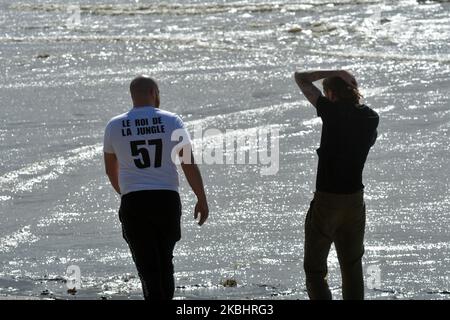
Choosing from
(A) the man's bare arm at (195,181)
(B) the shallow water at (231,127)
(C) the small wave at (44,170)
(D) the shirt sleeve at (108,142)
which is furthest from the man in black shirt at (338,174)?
(C) the small wave at (44,170)

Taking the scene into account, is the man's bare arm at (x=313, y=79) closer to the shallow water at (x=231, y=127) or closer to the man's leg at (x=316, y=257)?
the man's leg at (x=316, y=257)

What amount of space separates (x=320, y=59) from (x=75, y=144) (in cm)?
835

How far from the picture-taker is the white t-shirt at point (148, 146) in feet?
23.0

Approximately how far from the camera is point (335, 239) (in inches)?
288

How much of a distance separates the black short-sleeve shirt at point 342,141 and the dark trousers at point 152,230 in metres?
0.92

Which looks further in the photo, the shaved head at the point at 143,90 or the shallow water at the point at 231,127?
the shallow water at the point at 231,127

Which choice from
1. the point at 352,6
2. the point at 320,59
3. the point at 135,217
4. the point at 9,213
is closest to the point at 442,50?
the point at 320,59

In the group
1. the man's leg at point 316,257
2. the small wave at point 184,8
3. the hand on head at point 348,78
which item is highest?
the small wave at point 184,8

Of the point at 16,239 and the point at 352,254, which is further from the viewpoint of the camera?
the point at 16,239

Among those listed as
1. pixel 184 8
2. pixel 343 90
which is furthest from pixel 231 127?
pixel 184 8

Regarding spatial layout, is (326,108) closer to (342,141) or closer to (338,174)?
(342,141)

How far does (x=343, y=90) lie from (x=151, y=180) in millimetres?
1254

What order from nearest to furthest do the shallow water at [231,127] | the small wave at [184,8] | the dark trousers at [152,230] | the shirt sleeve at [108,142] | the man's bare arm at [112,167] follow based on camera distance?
the dark trousers at [152,230], the shirt sleeve at [108,142], the man's bare arm at [112,167], the shallow water at [231,127], the small wave at [184,8]

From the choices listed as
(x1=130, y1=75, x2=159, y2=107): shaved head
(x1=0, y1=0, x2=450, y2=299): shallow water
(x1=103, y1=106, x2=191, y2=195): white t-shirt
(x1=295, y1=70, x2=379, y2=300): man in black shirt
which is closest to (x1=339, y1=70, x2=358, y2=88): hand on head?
(x1=295, y1=70, x2=379, y2=300): man in black shirt
